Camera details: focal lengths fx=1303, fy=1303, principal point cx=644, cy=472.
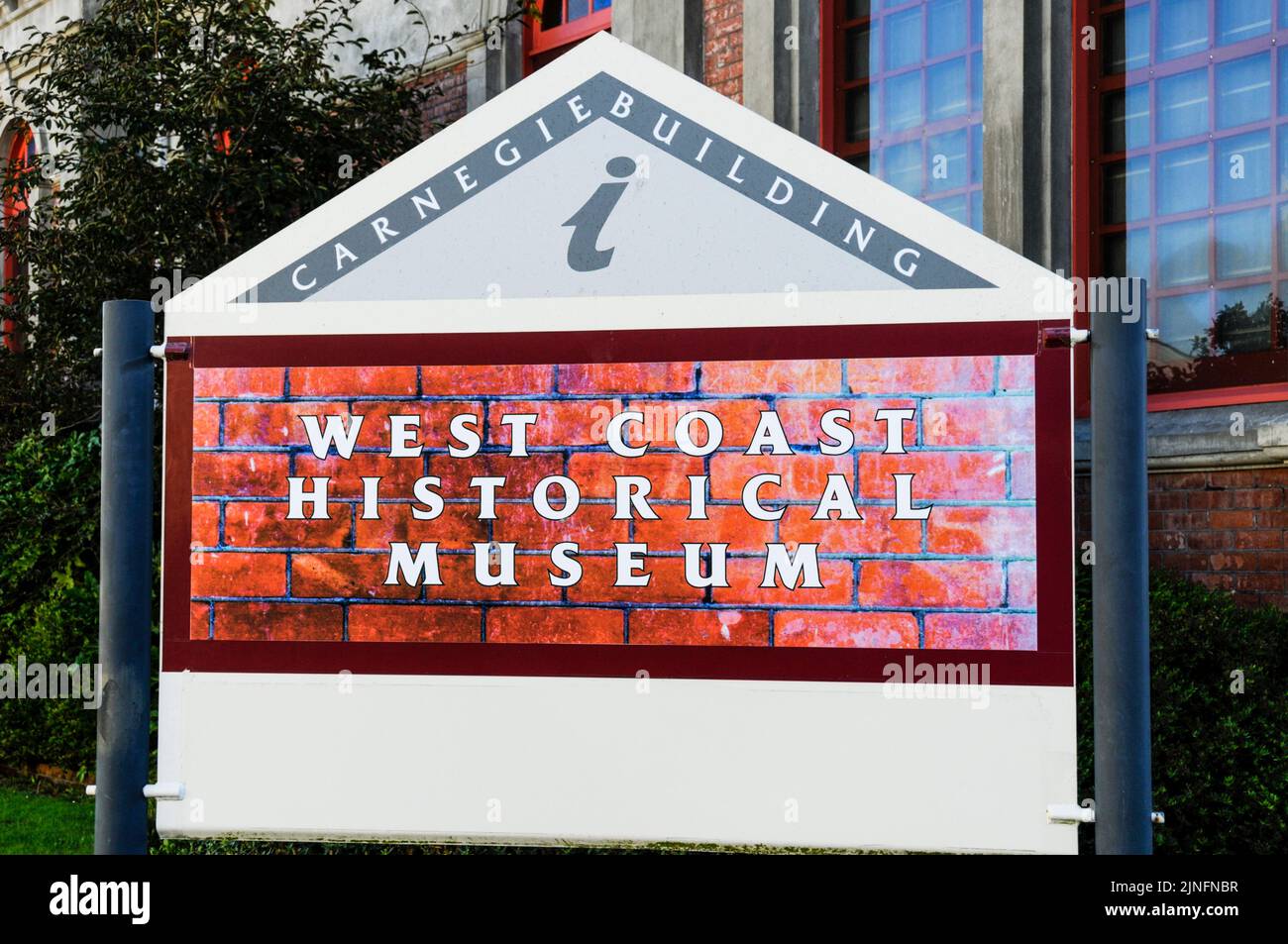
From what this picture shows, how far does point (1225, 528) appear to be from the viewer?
636 centimetres

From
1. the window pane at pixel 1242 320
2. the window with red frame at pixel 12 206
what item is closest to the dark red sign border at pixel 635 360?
the window pane at pixel 1242 320

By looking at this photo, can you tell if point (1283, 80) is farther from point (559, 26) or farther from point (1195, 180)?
point (559, 26)

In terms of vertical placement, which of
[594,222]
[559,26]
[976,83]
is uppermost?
[559,26]

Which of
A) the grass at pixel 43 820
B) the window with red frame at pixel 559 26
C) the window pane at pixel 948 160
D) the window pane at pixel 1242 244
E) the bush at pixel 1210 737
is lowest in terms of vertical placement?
the grass at pixel 43 820

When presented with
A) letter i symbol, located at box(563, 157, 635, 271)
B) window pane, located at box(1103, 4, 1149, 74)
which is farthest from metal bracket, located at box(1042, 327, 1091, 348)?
window pane, located at box(1103, 4, 1149, 74)

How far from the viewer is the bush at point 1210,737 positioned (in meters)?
4.95

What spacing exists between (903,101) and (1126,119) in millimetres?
1446

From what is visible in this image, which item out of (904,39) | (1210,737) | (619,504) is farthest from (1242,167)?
(619,504)

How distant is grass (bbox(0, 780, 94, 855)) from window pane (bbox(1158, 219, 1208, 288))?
6.36 metres

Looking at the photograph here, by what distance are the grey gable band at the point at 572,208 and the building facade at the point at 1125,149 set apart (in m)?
3.67

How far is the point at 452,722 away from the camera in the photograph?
8.20ft

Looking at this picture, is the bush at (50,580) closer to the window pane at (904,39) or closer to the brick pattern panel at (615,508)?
the window pane at (904,39)

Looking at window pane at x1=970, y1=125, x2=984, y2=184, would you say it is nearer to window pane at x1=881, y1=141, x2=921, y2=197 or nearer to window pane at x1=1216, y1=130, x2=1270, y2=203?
window pane at x1=881, y1=141, x2=921, y2=197
